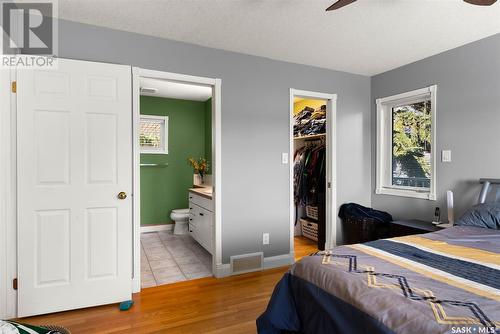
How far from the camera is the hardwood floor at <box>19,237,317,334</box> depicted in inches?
82.9

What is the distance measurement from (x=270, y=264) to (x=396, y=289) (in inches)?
89.3

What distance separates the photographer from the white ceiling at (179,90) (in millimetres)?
4453

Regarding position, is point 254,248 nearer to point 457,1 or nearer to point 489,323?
point 489,323

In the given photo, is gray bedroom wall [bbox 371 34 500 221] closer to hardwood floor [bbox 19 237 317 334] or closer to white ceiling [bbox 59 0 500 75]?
white ceiling [bbox 59 0 500 75]

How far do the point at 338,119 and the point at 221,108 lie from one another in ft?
5.33

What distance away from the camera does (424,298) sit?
1062 millimetres

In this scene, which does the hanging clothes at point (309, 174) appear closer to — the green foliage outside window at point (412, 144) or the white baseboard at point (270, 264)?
the green foliage outside window at point (412, 144)

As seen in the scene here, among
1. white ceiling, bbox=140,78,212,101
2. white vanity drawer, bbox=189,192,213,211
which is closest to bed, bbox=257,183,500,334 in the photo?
white vanity drawer, bbox=189,192,213,211

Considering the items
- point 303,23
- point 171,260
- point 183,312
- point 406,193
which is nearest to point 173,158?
point 171,260

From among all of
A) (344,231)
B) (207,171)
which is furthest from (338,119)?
(207,171)

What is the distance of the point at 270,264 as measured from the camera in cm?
329

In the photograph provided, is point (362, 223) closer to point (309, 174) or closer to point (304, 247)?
point (304, 247)
